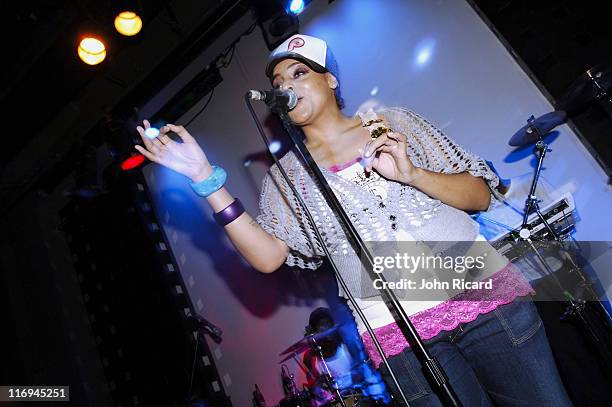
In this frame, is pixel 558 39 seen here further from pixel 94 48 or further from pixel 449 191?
pixel 94 48

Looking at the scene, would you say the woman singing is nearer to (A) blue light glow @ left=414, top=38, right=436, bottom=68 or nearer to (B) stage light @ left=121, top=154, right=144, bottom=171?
(A) blue light glow @ left=414, top=38, right=436, bottom=68

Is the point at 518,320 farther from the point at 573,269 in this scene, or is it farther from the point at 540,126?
the point at 540,126

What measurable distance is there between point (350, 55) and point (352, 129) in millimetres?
2529

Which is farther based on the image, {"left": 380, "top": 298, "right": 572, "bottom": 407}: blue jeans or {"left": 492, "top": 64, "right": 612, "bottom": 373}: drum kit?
{"left": 492, "top": 64, "right": 612, "bottom": 373}: drum kit

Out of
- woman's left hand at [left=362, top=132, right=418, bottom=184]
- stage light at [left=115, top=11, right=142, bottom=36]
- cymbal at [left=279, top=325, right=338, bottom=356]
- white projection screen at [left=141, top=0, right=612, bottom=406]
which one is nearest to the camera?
woman's left hand at [left=362, top=132, right=418, bottom=184]

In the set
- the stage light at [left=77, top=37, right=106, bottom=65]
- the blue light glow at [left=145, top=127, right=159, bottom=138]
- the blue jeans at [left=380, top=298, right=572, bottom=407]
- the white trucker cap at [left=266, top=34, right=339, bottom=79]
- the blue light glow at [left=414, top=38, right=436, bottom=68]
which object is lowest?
the blue jeans at [left=380, top=298, right=572, bottom=407]

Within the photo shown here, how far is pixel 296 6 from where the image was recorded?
3848 mm

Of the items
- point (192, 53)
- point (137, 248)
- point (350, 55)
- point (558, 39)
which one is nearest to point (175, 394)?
point (137, 248)

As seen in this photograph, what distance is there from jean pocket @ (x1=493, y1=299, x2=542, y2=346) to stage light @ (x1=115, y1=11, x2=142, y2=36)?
4.28 m

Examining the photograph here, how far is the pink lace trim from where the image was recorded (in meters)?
1.26

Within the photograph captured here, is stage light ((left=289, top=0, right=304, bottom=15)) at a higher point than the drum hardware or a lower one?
higher

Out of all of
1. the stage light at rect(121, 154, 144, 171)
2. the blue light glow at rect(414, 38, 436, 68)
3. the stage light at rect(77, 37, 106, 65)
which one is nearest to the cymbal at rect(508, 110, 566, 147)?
the blue light glow at rect(414, 38, 436, 68)

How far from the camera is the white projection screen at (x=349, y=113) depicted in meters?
3.11

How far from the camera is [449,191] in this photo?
1320 millimetres
